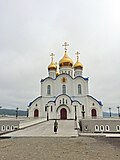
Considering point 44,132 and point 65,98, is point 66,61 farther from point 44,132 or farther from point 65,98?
point 44,132

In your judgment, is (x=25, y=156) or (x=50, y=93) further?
(x=50, y=93)

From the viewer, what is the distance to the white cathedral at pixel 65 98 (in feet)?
119

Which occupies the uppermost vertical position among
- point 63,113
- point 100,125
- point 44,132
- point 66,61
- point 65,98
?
point 66,61

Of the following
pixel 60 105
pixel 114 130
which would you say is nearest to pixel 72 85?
pixel 60 105

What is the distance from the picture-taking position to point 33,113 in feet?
128

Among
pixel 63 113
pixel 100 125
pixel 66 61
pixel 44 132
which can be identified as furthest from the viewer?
pixel 66 61

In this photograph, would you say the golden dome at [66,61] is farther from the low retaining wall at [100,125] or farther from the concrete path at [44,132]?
the concrete path at [44,132]

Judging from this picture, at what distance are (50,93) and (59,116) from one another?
6.39 meters

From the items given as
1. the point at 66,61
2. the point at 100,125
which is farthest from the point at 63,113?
the point at 66,61

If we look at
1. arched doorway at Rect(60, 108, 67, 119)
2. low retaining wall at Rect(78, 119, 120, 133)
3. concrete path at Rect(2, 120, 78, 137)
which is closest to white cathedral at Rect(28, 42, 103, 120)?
arched doorway at Rect(60, 108, 67, 119)

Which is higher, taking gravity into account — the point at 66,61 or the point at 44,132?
the point at 66,61

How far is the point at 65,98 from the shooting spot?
3672cm

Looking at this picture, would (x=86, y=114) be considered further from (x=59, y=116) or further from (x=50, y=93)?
(x=50, y=93)

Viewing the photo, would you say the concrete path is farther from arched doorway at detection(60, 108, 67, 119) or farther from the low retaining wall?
arched doorway at detection(60, 108, 67, 119)
